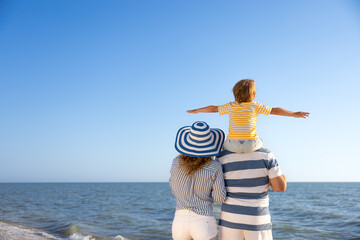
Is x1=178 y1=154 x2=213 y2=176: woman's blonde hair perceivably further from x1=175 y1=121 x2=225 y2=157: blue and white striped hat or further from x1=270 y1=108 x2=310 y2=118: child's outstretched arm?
x1=270 y1=108 x2=310 y2=118: child's outstretched arm

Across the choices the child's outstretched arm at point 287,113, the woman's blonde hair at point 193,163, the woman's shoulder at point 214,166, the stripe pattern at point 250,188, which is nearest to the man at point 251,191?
the stripe pattern at point 250,188

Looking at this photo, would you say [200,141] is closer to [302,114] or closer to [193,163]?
[193,163]

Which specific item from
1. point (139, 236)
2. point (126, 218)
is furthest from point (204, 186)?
point (126, 218)

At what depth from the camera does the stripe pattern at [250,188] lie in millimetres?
2537

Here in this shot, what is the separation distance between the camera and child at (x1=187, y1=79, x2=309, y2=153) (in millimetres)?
2553

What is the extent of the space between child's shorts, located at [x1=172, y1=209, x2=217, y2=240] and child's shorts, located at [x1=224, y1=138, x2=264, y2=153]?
0.66 metres

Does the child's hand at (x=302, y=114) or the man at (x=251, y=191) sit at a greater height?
the child's hand at (x=302, y=114)

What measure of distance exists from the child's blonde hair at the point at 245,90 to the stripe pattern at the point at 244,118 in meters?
0.05

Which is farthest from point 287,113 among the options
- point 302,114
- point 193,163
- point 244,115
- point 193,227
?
point 193,227

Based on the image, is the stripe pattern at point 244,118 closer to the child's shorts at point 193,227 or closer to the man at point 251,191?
the man at point 251,191

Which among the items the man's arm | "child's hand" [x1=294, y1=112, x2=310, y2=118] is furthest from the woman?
"child's hand" [x1=294, y1=112, x2=310, y2=118]

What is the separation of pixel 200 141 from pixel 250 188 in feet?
2.01

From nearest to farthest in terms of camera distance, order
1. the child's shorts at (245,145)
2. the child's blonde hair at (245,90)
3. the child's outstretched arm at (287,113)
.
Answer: the child's shorts at (245,145) → the child's blonde hair at (245,90) → the child's outstretched arm at (287,113)

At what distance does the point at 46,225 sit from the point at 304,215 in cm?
1147
